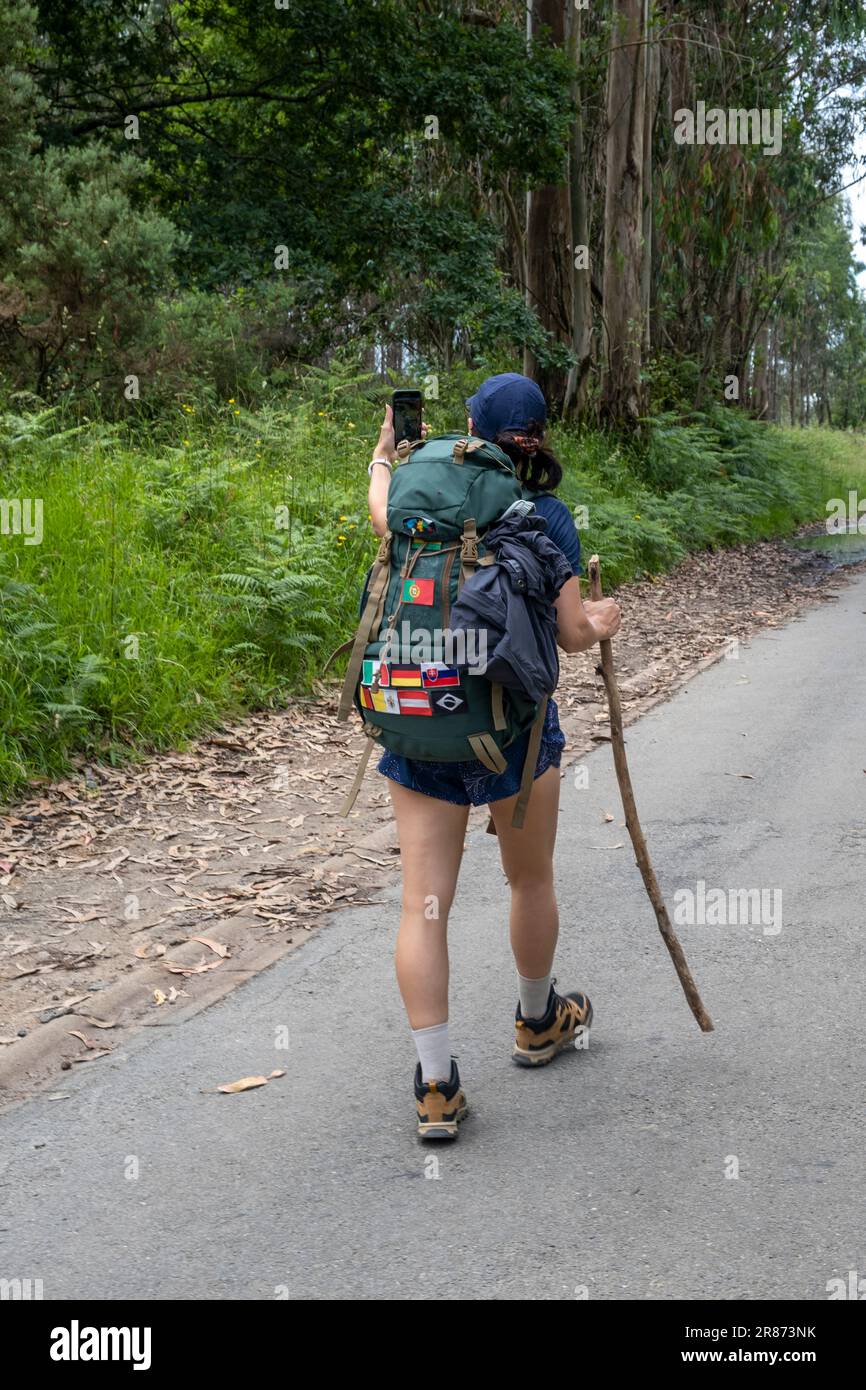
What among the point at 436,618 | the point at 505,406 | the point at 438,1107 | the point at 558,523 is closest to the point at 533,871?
the point at 438,1107

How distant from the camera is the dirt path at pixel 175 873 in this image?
17.1 feet

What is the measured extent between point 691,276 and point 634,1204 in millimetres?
27359

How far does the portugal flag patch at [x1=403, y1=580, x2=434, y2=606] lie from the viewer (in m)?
3.85

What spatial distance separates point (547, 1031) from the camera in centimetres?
462

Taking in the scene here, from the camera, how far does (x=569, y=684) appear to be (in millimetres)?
11086

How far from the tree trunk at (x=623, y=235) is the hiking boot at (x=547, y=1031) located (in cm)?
1691

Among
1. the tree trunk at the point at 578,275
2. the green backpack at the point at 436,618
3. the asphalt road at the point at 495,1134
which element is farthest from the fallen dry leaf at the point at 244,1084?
the tree trunk at the point at 578,275

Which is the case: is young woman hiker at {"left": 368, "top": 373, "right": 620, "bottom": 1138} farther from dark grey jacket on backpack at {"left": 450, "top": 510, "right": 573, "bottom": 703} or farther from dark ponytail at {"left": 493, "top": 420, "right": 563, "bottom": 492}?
dark grey jacket on backpack at {"left": 450, "top": 510, "right": 573, "bottom": 703}

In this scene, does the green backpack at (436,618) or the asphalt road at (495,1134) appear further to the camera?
the green backpack at (436,618)

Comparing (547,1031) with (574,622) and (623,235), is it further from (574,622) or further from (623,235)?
(623,235)

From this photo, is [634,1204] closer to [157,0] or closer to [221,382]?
[221,382]

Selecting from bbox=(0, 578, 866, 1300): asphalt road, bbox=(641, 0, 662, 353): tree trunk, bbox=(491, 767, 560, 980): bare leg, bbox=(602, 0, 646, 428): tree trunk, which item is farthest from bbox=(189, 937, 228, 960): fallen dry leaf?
bbox=(641, 0, 662, 353): tree trunk

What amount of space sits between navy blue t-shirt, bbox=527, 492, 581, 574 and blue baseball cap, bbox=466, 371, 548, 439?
20cm

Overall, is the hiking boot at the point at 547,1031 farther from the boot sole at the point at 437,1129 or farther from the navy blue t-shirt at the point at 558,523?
the navy blue t-shirt at the point at 558,523
